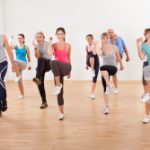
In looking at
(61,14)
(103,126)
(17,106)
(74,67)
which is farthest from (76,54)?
(103,126)

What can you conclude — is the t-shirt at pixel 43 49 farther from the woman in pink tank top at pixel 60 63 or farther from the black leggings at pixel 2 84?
the black leggings at pixel 2 84

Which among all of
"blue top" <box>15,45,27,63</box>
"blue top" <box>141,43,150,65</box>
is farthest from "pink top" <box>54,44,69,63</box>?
"blue top" <box>15,45,27,63</box>

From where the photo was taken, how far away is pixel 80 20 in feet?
31.0

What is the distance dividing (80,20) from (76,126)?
519 centimetres

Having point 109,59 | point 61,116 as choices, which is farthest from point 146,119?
point 61,116

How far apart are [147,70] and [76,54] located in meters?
5.11

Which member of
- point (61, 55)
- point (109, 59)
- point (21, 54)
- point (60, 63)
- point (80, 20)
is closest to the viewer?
point (60, 63)

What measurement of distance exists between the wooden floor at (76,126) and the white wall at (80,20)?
2.51 m

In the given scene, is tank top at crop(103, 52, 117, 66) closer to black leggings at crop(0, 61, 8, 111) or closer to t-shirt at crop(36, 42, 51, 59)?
t-shirt at crop(36, 42, 51, 59)

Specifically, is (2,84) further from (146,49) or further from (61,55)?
(146,49)

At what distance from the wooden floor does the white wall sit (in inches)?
98.8

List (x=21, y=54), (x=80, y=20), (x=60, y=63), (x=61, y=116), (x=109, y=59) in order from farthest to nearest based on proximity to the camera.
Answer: (x=80, y=20), (x=21, y=54), (x=109, y=59), (x=61, y=116), (x=60, y=63)

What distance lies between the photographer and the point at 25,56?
6988 millimetres

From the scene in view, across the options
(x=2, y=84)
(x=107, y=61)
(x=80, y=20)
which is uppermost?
(x=80, y=20)
